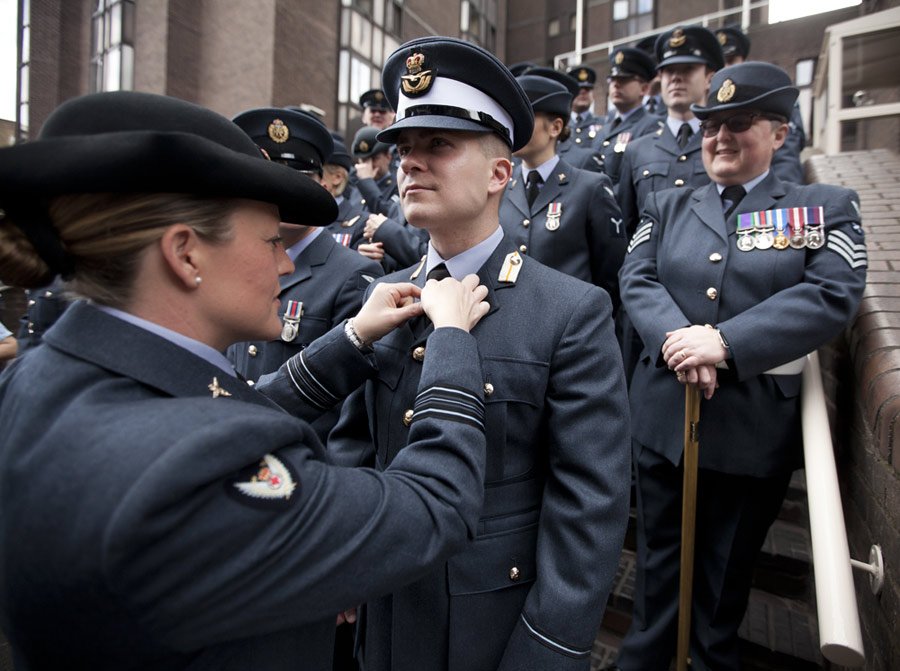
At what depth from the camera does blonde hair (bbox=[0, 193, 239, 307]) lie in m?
1.06

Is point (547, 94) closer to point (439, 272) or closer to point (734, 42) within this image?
point (439, 272)

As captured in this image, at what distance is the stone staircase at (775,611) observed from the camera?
8.93ft

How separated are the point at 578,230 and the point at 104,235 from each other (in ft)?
10.3

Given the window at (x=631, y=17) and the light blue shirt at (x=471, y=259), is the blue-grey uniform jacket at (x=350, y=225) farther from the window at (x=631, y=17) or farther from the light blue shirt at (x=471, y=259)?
the window at (x=631, y=17)

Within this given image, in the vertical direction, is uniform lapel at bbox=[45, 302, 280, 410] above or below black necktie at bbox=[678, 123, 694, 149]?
below

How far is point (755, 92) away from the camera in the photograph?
8.39 ft

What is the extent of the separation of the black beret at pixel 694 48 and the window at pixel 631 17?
77.6 ft

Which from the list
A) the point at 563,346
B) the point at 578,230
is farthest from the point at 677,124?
the point at 563,346

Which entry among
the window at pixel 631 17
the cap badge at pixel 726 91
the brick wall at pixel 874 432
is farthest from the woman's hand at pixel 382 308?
the window at pixel 631 17

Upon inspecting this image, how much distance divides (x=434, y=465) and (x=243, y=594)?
41 cm

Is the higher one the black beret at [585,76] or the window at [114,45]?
the window at [114,45]

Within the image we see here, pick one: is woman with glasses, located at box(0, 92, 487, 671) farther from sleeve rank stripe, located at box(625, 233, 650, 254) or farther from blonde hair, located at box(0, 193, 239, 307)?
sleeve rank stripe, located at box(625, 233, 650, 254)

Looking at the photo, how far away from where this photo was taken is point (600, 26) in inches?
1035

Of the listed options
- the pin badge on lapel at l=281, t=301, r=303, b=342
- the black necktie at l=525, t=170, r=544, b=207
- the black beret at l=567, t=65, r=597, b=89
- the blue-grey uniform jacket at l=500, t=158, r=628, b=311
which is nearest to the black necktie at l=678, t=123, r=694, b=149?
the blue-grey uniform jacket at l=500, t=158, r=628, b=311
